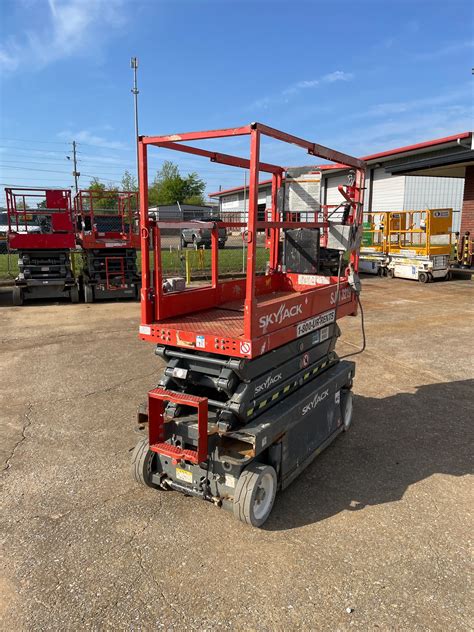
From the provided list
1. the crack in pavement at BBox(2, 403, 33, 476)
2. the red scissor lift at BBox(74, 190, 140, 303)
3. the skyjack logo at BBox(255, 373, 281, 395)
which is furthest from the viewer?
the red scissor lift at BBox(74, 190, 140, 303)

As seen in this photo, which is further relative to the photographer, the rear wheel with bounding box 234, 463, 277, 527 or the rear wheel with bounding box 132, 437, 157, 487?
the rear wheel with bounding box 132, 437, 157, 487

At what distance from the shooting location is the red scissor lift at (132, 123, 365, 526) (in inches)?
130

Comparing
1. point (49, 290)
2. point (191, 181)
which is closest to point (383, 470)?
point (49, 290)

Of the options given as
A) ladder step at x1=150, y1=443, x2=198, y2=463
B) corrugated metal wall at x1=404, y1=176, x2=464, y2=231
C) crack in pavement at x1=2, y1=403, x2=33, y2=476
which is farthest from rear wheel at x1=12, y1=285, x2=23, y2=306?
corrugated metal wall at x1=404, y1=176, x2=464, y2=231

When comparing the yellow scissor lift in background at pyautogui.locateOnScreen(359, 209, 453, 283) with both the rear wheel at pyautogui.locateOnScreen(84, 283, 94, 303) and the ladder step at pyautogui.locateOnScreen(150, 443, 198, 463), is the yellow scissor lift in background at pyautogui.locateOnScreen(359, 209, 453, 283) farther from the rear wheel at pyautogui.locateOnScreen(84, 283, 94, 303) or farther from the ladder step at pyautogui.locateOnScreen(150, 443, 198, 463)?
the ladder step at pyautogui.locateOnScreen(150, 443, 198, 463)

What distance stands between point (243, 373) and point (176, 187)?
69816 mm

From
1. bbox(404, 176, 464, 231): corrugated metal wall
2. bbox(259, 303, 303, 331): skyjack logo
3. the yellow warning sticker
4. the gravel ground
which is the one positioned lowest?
the gravel ground

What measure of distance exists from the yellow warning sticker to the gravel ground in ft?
0.76

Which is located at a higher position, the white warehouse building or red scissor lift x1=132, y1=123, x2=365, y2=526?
the white warehouse building

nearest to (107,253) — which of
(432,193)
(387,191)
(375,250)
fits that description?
(375,250)

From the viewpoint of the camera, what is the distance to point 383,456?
452cm

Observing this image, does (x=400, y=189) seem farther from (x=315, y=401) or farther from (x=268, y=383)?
(x=268, y=383)

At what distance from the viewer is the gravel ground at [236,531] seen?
2.69 m

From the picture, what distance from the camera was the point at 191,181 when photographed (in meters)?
72.2
